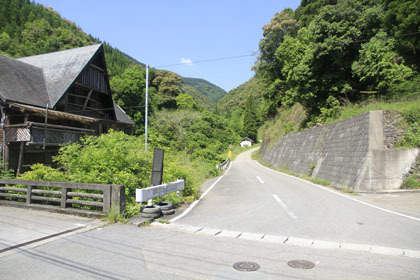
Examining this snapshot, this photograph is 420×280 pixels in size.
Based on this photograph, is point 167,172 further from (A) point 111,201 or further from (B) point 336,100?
(B) point 336,100

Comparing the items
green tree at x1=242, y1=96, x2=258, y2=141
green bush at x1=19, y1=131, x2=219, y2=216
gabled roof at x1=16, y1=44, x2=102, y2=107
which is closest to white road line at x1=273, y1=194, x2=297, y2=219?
green bush at x1=19, y1=131, x2=219, y2=216

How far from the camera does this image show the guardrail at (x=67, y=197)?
696cm

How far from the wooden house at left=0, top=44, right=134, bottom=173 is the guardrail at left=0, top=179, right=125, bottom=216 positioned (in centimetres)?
556

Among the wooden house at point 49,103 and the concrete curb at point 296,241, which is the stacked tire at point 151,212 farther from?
the wooden house at point 49,103

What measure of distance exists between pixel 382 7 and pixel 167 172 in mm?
20659

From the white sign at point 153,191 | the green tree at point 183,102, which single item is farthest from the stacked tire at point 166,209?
the green tree at point 183,102

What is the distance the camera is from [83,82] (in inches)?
822

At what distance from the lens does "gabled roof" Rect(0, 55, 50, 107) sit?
A: 16.3 m

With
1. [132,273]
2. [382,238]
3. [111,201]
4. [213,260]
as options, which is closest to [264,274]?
[213,260]

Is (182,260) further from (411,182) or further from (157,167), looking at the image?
(411,182)

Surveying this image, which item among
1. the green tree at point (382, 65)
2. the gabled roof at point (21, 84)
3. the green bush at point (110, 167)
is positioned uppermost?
the green tree at point (382, 65)

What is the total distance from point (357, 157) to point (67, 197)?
12987mm

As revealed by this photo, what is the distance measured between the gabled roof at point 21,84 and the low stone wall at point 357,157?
60.9ft

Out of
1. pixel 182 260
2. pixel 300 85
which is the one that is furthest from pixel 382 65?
pixel 182 260
